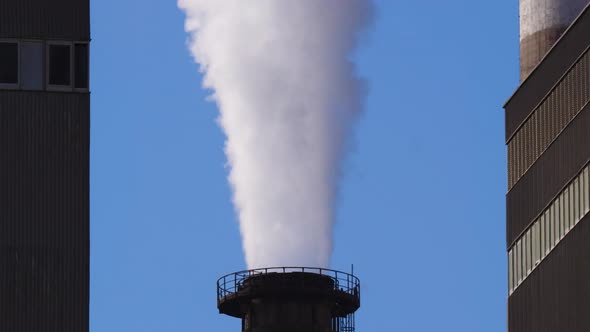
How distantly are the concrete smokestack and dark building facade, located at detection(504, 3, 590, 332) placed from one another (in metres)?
3.68

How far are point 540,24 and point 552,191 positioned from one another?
12.1 metres

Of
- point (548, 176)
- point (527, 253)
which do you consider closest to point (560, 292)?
point (548, 176)

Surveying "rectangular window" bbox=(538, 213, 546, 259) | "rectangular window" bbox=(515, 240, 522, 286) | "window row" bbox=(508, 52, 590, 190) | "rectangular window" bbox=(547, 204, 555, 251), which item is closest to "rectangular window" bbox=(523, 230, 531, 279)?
"rectangular window" bbox=(515, 240, 522, 286)
